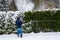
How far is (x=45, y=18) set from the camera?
25.6m

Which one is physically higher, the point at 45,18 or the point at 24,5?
the point at 24,5

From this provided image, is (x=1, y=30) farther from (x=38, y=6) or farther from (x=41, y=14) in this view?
(x=38, y=6)

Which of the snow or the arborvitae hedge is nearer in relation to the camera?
the arborvitae hedge

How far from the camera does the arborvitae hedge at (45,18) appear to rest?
2517 centimetres

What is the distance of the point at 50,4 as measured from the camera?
99.6ft

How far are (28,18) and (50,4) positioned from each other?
520 cm

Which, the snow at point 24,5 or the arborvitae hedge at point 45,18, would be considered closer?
the arborvitae hedge at point 45,18

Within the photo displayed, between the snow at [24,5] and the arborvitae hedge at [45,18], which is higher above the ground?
the snow at [24,5]

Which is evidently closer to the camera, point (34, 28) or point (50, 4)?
point (34, 28)

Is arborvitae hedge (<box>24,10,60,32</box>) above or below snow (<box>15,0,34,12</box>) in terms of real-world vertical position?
below

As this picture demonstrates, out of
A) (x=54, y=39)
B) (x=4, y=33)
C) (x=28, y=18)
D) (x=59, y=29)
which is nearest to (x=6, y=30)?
(x=4, y=33)

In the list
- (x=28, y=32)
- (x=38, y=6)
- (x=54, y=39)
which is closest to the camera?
(x=54, y=39)

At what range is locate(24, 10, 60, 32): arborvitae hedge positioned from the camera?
25.2 meters

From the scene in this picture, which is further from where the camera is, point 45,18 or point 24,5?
point 24,5
